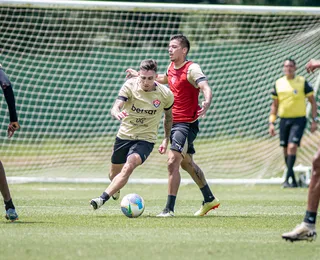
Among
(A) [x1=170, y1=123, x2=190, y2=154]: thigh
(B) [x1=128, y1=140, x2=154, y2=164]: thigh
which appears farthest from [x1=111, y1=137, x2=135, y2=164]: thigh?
(A) [x1=170, y1=123, x2=190, y2=154]: thigh

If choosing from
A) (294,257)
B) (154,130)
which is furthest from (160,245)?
(154,130)

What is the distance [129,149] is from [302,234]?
3586mm

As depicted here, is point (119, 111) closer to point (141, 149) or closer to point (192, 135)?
point (141, 149)

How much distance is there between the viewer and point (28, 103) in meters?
19.0

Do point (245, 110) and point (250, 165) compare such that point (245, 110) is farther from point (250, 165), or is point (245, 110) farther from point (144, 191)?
point (144, 191)

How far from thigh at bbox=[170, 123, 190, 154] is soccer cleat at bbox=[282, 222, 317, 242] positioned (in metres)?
3.14

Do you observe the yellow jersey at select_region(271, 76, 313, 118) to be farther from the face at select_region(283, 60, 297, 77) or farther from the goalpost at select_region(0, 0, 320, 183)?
the goalpost at select_region(0, 0, 320, 183)

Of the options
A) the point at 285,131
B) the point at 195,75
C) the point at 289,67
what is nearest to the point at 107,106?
the point at 285,131

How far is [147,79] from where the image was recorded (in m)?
10.3

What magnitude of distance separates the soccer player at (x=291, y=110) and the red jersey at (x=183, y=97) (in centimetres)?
635

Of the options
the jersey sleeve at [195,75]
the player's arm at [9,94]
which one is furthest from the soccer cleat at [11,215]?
the jersey sleeve at [195,75]

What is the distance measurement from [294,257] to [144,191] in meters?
9.26

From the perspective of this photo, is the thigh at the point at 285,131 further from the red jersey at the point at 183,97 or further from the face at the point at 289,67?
the red jersey at the point at 183,97

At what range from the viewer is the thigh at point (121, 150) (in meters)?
10.6
